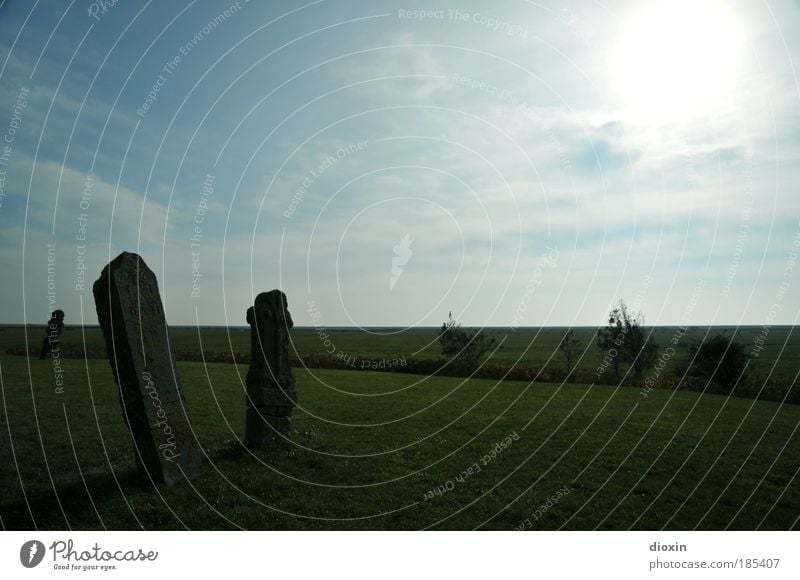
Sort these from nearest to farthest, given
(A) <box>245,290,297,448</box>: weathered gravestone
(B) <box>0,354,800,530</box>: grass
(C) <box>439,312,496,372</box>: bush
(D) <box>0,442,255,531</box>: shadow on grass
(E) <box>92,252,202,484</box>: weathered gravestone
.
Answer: (D) <box>0,442,255,531</box>: shadow on grass
(B) <box>0,354,800,530</box>: grass
(E) <box>92,252,202,484</box>: weathered gravestone
(A) <box>245,290,297,448</box>: weathered gravestone
(C) <box>439,312,496,372</box>: bush

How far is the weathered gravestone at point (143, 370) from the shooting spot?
11047mm

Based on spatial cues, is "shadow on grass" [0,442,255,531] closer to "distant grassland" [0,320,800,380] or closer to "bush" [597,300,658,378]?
"distant grassland" [0,320,800,380]

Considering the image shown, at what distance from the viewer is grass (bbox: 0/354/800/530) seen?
404 inches

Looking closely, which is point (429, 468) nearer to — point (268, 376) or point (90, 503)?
point (268, 376)

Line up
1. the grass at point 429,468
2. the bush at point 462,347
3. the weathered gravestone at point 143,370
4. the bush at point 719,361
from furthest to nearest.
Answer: the bush at point 462,347 → the bush at point 719,361 → the weathered gravestone at point 143,370 → the grass at point 429,468

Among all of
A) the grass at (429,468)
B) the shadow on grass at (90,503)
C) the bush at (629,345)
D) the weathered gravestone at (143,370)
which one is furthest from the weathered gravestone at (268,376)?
the bush at (629,345)

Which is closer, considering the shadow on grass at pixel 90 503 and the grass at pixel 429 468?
the shadow on grass at pixel 90 503

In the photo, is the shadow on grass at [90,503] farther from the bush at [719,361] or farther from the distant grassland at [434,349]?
the bush at [719,361]

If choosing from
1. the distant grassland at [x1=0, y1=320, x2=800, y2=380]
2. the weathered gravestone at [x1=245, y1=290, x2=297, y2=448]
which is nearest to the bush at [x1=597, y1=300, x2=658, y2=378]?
the distant grassland at [x1=0, y1=320, x2=800, y2=380]

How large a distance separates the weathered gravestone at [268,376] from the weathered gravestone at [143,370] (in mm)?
2965

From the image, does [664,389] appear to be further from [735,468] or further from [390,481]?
[390,481]

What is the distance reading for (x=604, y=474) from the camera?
12.8 metres

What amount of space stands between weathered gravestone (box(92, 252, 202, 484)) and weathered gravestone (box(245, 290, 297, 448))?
2965 millimetres

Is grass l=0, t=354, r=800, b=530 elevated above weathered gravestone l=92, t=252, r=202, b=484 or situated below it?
below
